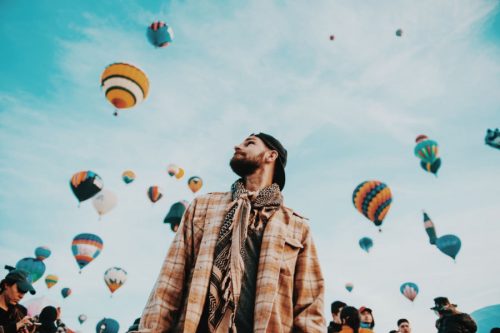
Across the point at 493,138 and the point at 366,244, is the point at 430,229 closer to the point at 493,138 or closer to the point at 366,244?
the point at 366,244

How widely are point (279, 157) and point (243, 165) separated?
0.40m

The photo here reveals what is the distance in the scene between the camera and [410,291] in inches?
1117

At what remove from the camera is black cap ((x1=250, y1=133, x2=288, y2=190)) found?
10.5 ft

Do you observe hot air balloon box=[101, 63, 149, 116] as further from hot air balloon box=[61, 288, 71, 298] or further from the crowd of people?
A: hot air balloon box=[61, 288, 71, 298]

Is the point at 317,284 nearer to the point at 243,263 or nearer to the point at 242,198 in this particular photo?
the point at 243,263

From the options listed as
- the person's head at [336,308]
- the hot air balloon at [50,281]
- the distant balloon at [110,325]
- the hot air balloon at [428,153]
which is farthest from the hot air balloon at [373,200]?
the hot air balloon at [50,281]

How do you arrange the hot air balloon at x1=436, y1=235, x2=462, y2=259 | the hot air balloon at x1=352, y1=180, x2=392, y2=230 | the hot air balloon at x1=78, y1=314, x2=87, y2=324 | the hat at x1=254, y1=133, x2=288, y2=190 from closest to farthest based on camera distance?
the hat at x1=254, y1=133, x2=288, y2=190
the hot air balloon at x1=352, y1=180, x2=392, y2=230
the hot air balloon at x1=436, y1=235, x2=462, y2=259
the hot air balloon at x1=78, y1=314, x2=87, y2=324

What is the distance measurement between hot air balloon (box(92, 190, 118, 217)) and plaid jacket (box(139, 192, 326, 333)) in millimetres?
28340

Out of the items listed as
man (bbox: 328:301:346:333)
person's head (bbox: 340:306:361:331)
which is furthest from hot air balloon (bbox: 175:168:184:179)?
person's head (bbox: 340:306:361:331)

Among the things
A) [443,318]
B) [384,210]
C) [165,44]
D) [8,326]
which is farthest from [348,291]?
[8,326]

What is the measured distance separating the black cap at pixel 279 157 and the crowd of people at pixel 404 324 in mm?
2821

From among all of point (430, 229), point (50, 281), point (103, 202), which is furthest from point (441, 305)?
point (50, 281)

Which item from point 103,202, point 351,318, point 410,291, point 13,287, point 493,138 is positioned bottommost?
point 351,318

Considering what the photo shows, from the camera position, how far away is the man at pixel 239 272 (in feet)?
7.10
